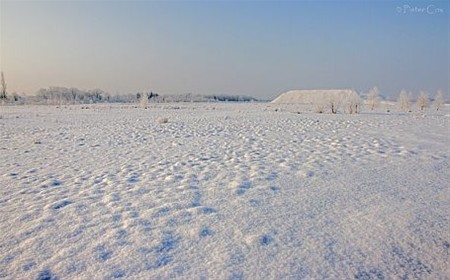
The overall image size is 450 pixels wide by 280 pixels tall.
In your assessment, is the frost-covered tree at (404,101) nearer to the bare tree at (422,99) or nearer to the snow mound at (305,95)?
the bare tree at (422,99)

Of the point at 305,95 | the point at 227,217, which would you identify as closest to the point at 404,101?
the point at 227,217

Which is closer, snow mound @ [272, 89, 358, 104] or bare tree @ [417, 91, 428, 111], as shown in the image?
bare tree @ [417, 91, 428, 111]

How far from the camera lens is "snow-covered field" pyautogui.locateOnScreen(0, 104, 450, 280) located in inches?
122

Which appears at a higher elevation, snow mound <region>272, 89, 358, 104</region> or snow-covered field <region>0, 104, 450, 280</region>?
snow mound <region>272, 89, 358, 104</region>

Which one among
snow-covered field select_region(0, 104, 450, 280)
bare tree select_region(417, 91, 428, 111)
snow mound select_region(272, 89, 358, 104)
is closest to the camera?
snow-covered field select_region(0, 104, 450, 280)

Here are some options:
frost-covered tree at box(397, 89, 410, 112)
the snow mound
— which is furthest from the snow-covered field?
the snow mound

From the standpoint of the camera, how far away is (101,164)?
24.7ft

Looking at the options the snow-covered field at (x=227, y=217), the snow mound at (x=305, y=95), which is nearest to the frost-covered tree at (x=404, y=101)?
the snow-covered field at (x=227, y=217)

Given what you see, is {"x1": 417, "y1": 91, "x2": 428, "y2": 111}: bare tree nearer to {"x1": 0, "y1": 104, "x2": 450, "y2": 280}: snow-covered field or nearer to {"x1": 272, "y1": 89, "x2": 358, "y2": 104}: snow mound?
{"x1": 0, "y1": 104, "x2": 450, "y2": 280}: snow-covered field

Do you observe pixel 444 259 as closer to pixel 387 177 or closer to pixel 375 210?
pixel 375 210

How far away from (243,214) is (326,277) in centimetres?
155

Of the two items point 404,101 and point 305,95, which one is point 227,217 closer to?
point 404,101

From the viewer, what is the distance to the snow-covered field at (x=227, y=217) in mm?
3111

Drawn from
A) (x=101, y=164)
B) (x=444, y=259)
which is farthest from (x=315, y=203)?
(x=101, y=164)
